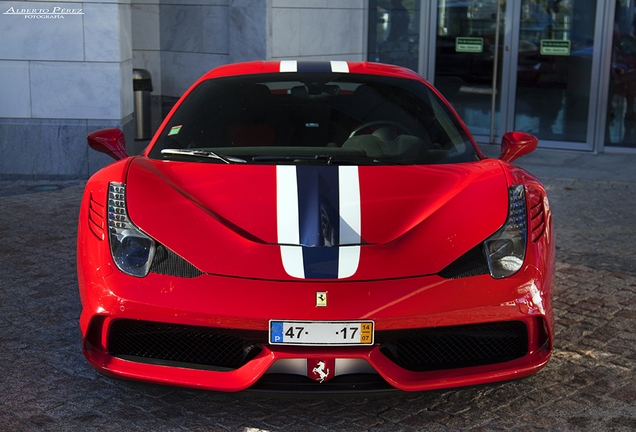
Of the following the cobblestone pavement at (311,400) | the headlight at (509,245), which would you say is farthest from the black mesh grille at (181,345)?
the headlight at (509,245)

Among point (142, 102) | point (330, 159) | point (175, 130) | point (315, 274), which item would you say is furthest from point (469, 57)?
point (315, 274)

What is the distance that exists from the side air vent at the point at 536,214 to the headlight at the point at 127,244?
5.06 ft

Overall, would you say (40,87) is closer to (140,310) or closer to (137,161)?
(137,161)

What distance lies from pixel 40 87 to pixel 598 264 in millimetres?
6180

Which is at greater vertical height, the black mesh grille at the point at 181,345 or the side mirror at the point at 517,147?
the side mirror at the point at 517,147

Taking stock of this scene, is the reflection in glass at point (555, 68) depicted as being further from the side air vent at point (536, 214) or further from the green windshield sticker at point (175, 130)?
the green windshield sticker at point (175, 130)

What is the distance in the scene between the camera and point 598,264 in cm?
515

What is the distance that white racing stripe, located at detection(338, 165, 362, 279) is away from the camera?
2.66 meters

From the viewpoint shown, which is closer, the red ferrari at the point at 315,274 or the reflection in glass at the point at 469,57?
the red ferrari at the point at 315,274

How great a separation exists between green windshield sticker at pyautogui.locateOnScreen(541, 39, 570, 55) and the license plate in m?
8.60

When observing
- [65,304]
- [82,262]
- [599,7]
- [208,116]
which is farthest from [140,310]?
[599,7]

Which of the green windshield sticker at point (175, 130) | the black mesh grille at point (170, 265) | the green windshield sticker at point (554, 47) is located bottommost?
the black mesh grille at point (170, 265)

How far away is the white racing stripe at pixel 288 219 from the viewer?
8.70 ft

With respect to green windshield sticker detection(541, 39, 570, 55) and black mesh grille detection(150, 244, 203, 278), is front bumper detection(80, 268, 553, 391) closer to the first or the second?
black mesh grille detection(150, 244, 203, 278)
